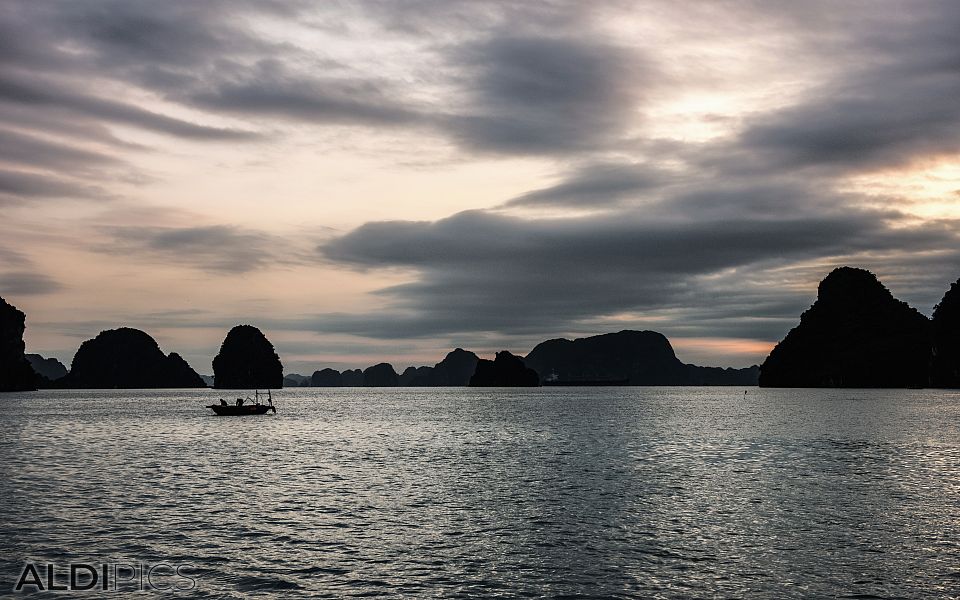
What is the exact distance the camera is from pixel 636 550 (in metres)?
33.4

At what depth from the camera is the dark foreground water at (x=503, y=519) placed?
28.6 metres

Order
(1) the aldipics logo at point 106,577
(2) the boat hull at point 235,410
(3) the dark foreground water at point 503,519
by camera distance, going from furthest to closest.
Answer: (2) the boat hull at point 235,410 < (3) the dark foreground water at point 503,519 < (1) the aldipics logo at point 106,577

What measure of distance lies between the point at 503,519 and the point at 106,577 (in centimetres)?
1931

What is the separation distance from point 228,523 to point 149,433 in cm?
8265

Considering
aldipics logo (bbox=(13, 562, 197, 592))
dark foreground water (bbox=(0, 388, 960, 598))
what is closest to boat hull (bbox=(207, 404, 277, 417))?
dark foreground water (bbox=(0, 388, 960, 598))

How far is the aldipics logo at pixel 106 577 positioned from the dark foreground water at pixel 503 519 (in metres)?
0.37

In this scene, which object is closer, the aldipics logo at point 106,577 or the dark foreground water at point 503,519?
the aldipics logo at point 106,577

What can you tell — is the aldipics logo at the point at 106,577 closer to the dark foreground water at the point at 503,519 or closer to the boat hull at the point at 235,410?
the dark foreground water at the point at 503,519

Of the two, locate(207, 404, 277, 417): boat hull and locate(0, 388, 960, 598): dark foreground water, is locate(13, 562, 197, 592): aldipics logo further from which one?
locate(207, 404, 277, 417): boat hull

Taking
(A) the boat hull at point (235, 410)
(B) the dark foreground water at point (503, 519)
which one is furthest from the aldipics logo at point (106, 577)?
(A) the boat hull at point (235, 410)

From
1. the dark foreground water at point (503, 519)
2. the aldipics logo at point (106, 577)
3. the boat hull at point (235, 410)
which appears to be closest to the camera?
the aldipics logo at point (106, 577)

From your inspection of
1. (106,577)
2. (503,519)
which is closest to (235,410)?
(503,519)

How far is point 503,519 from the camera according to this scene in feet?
134

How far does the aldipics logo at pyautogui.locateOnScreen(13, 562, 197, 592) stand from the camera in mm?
27484
